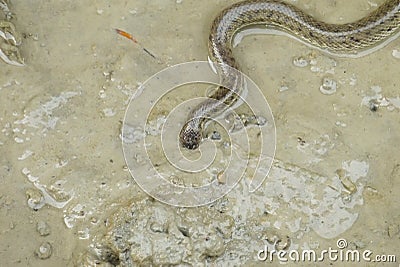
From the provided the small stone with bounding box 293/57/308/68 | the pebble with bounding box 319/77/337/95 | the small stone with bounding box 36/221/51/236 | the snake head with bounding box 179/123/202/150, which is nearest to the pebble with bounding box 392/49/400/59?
the pebble with bounding box 319/77/337/95

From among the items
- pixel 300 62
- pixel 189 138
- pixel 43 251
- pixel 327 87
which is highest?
pixel 300 62

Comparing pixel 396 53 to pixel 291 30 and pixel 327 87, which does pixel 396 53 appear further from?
pixel 291 30

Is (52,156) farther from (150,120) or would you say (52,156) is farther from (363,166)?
(363,166)

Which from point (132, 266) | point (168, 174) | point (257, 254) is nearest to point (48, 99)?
point (168, 174)

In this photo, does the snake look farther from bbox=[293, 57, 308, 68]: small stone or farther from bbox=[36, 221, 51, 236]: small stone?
bbox=[36, 221, 51, 236]: small stone

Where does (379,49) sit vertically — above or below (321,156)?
above

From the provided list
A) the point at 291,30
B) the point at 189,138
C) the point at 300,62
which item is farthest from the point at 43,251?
the point at 291,30
